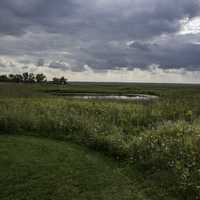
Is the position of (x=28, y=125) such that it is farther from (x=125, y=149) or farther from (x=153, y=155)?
(x=153, y=155)

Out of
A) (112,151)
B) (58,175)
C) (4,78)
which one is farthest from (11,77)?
(58,175)

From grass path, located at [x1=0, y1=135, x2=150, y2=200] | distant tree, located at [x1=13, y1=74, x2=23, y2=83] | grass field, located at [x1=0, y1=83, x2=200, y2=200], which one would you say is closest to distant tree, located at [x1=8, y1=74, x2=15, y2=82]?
distant tree, located at [x1=13, y1=74, x2=23, y2=83]

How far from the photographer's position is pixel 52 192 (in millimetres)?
4977

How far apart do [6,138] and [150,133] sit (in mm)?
4206

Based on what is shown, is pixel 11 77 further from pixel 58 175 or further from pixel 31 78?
pixel 58 175

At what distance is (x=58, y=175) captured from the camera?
5.71m

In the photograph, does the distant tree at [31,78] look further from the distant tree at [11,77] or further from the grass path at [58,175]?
the grass path at [58,175]

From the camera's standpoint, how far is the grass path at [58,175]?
4.93 meters

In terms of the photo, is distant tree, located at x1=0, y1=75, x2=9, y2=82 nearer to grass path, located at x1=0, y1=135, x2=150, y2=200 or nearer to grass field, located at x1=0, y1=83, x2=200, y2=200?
grass field, located at x1=0, y1=83, x2=200, y2=200

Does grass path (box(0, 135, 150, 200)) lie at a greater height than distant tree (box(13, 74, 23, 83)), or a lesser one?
lesser

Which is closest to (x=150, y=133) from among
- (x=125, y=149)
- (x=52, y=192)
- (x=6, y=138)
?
(x=125, y=149)

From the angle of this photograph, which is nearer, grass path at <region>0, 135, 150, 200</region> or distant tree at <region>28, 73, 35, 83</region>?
grass path at <region>0, 135, 150, 200</region>

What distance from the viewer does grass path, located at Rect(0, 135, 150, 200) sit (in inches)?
194

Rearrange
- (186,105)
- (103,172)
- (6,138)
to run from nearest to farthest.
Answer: (103,172), (6,138), (186,105)
